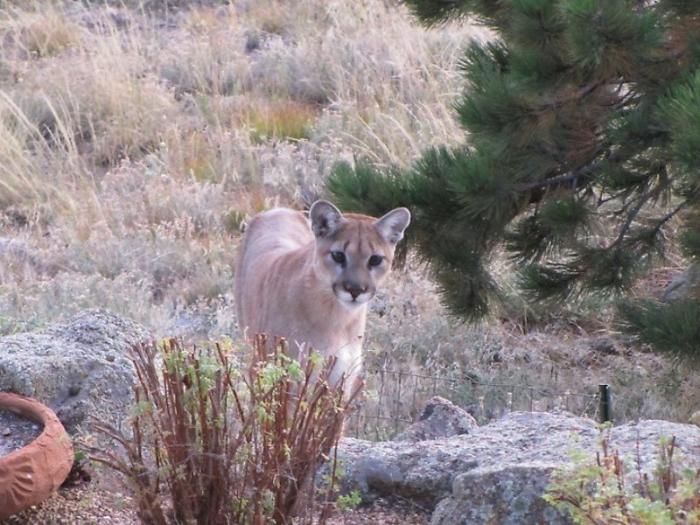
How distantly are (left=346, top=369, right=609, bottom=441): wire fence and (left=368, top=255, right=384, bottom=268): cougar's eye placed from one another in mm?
531

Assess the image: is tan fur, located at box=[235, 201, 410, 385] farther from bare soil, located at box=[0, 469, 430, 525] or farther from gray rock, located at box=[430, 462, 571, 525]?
gray rock, located at box=[430, 462, 571, 525]

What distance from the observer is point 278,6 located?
45.7 feet

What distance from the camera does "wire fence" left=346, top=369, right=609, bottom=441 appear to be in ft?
18.3

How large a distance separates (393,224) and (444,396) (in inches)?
42.8

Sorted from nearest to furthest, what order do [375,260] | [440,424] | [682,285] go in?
[440,424]
[375,260]
[682,285]

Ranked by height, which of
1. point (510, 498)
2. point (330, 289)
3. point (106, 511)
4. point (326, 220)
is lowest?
point (330, 289)

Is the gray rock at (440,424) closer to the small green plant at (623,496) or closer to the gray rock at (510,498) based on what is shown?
the gray rock at (510,498)

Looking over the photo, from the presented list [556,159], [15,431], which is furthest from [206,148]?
[15,431]

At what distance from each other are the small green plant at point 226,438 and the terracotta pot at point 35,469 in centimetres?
24

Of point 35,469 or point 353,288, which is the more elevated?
point 35,469

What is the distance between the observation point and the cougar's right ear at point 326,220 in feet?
17.7

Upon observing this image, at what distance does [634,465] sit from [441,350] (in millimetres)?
3951

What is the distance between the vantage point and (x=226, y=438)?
132 inches

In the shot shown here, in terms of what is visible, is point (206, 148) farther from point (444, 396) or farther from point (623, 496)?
point (623, 496)
